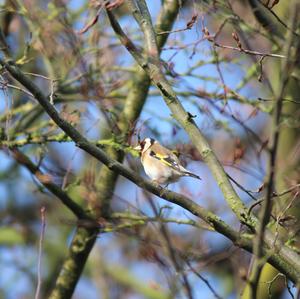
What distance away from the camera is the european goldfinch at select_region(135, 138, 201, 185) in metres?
5.21

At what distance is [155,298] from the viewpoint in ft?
30.6

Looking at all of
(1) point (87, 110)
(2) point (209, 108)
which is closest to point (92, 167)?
(1) point (87, 110)

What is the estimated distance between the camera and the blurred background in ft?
13.6

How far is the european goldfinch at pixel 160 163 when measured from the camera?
5207 millimetres

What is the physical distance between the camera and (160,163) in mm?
5406

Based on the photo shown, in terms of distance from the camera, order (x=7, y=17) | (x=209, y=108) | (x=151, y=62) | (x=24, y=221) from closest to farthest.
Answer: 1. (x=151, y=62)
2. (x=209, y=108)
3. (x=7, y=17)
4. (x=24, y=221)

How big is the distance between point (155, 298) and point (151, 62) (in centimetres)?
588

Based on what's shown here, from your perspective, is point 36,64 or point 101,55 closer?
point 101,55

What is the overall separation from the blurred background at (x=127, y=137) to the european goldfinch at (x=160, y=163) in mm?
97

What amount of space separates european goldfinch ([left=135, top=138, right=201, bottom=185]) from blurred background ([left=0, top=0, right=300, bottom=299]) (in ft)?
0.32

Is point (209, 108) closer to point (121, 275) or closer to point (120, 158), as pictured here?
point (120, 158)

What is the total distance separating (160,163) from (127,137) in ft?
1.98

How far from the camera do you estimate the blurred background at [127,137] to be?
4.14 m

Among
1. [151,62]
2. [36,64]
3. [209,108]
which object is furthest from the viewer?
[36,64]
